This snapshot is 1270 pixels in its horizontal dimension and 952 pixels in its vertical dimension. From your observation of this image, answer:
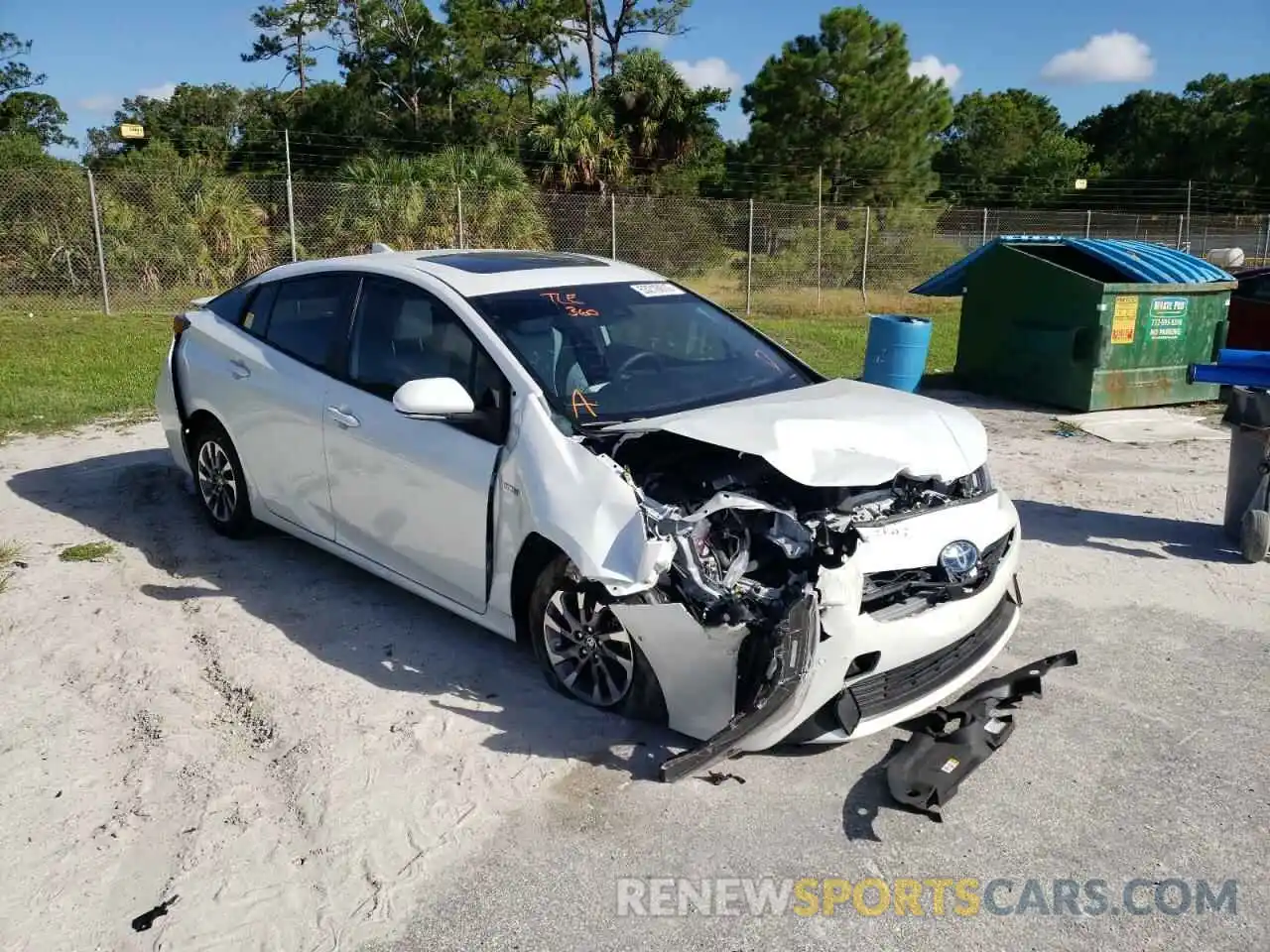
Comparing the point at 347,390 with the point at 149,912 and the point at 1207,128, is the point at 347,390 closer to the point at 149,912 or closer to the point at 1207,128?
the point at 149,912

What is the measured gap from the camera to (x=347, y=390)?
4.79m

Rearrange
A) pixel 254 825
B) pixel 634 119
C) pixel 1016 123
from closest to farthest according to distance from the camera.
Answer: pixel 254 825
pixel 634 119
pixel 1016 123

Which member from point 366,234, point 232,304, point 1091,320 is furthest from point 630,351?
point 366,234

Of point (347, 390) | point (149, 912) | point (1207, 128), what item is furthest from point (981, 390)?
point (1207, 128)

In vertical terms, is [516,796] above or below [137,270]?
below

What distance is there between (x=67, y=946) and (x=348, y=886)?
735 millimetres

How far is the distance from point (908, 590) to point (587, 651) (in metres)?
1.18

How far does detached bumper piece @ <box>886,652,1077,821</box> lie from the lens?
3441 mm

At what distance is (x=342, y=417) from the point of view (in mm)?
4742

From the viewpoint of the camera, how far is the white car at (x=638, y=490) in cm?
344

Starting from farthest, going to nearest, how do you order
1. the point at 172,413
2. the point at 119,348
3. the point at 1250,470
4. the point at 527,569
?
the point at 119,348, the point at 172,413, the point at 1250,470, the point at 527,569

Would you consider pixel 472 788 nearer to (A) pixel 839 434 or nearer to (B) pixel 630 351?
(A) pixel 839 434

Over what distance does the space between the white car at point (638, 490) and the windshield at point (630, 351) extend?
0.04ft

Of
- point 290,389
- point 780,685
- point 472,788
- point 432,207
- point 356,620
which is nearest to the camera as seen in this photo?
point 780,685
